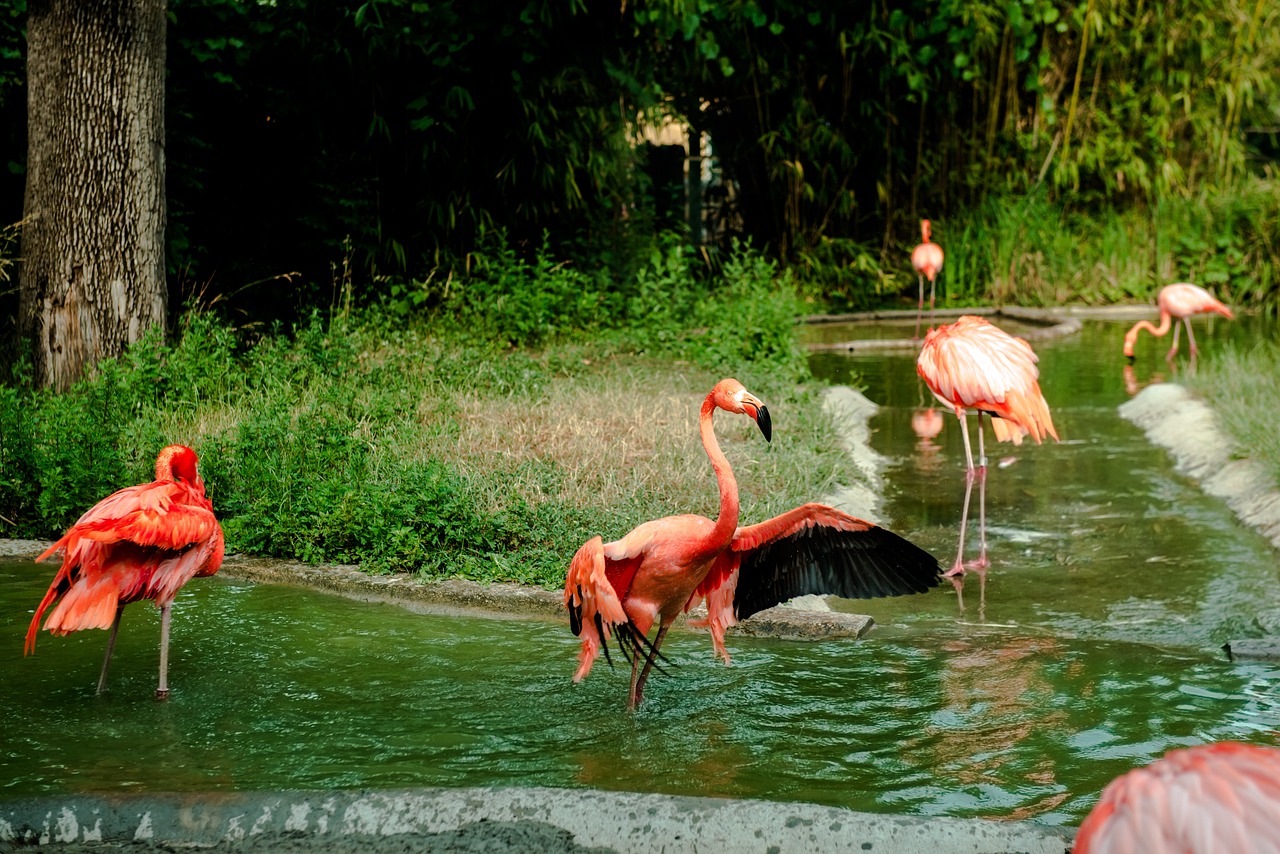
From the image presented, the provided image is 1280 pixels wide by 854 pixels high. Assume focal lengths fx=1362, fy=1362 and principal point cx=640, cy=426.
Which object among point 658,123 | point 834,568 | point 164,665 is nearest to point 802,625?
point 834,568

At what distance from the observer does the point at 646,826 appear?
3.10 meters

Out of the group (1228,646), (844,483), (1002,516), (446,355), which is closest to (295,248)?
(446,355)

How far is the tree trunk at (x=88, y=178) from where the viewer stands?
7.68 m

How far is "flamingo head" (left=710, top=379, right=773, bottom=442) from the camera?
394cm

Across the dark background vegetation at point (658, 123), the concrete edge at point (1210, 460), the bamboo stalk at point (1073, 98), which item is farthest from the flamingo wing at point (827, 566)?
the bamboo stalk at point (1073, 98)

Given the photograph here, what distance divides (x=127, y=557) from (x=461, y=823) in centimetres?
173

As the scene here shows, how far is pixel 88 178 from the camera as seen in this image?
7777 mm

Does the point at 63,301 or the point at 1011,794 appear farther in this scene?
the point at 63,301

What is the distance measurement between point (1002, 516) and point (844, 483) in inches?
31.2

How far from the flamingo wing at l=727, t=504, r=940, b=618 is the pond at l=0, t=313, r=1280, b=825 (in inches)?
10.9

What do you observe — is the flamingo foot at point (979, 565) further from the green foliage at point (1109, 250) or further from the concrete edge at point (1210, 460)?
the green foliage at point (1109, 250)

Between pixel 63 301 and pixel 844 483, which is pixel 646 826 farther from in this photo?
pixel 63 301

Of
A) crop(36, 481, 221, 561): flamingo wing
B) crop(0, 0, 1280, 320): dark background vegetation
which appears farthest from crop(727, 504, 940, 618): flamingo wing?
crop(0, 0, 1280, 320): dark background vegetation

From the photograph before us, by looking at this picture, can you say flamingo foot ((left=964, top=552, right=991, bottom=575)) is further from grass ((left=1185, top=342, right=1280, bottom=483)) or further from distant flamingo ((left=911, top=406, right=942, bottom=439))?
distant flamingo ((left=911, top=406, right=942, bottom=439))
